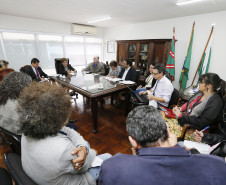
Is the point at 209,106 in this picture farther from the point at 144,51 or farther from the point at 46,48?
the point at 46,48

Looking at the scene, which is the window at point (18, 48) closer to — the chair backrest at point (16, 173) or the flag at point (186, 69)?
the chair backrest at point (16, 173)

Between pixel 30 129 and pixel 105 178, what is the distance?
0.48 meters

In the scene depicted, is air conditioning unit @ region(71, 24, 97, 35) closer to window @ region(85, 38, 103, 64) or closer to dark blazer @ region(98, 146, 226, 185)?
window @ region(85, 38, 103, 64)

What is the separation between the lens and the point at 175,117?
1.79m

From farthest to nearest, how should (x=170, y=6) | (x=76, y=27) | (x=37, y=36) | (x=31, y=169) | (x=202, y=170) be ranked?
(x=76, y=27) → (x=37, y=36) → (x=170, y=6) → (x=31, y=169) → (x=202, y=170)

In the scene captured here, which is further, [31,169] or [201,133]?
[201,133]

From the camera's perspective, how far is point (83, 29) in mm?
5523

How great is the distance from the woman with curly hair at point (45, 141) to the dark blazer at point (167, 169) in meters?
0.28

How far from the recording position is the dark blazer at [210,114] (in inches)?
52.8

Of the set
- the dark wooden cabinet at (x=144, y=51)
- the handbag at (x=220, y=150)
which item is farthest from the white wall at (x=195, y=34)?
the handbag at (x=220, y=150)

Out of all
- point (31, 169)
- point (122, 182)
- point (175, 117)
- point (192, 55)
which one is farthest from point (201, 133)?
point (192, 55)

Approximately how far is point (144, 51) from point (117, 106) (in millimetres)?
2348

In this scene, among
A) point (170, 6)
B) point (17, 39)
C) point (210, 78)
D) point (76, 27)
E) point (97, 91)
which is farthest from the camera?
point (76, 27)

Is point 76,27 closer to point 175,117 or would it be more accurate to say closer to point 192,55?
point 192,55
